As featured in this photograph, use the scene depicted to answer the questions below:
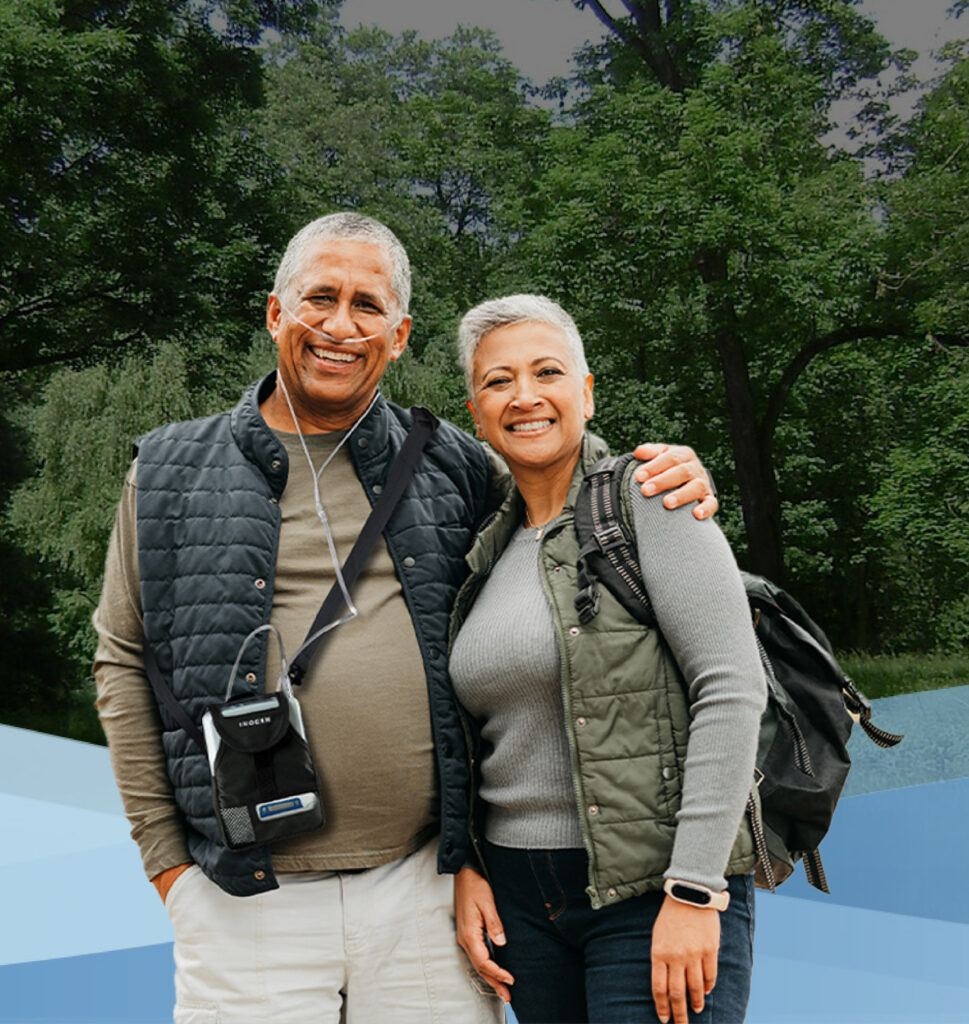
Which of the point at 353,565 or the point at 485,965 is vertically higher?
the point at 353,565

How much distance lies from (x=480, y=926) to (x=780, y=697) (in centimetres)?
63

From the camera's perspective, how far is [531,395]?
1.84 meters

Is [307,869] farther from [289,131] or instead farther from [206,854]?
[289,131]

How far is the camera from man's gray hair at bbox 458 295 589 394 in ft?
6.14

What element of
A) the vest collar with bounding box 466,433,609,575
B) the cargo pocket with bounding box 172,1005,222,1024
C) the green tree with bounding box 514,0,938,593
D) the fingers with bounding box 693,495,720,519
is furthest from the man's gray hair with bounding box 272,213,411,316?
the green tree with bounding box 514,0,938,593

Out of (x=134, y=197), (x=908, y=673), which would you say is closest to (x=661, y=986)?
(x=908, y=673)

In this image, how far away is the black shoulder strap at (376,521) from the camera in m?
1.81

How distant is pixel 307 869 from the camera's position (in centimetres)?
180

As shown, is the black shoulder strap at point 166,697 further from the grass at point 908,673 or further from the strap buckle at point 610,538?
the grass at point 908,673

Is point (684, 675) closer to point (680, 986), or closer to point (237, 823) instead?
point (680, 986)

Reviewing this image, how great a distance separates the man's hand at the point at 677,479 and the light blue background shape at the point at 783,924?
2.63m

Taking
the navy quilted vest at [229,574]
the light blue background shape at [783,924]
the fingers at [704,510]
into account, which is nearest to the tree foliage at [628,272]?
the light blue background shape at [783,924]

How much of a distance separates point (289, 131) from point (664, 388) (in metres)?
6.17

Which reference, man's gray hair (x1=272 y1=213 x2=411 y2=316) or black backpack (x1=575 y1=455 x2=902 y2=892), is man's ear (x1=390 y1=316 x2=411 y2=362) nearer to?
man's gray hair (x1=272 y1=213 x2=411 y2=316)
